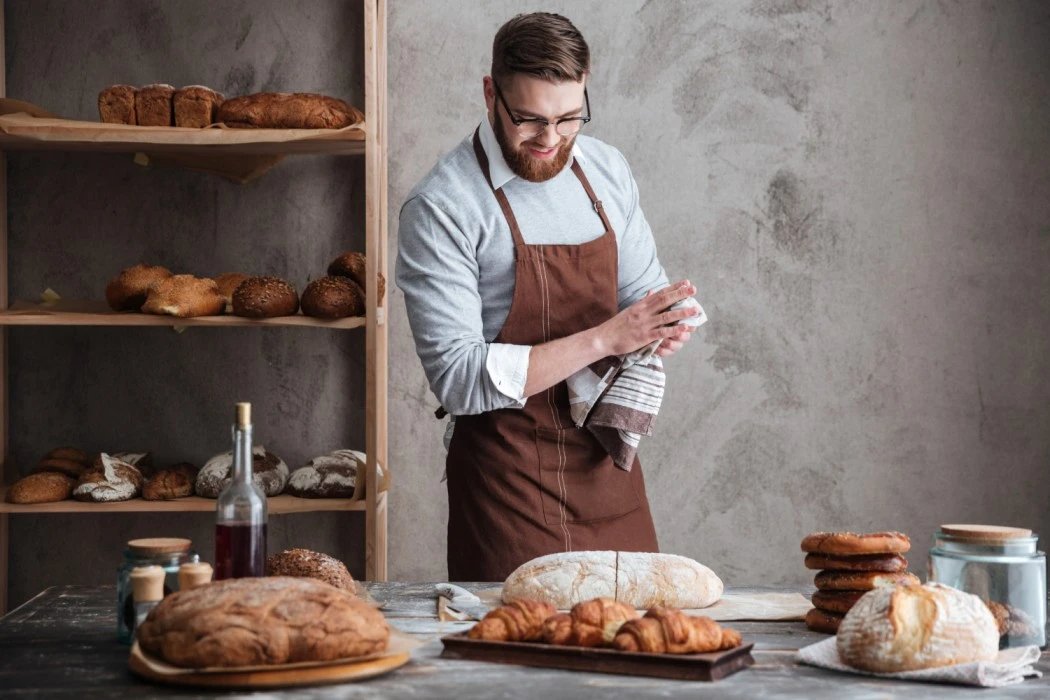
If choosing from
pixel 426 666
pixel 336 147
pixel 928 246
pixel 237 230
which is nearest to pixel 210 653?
pixel 426 666

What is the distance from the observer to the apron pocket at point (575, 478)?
2.35 meters

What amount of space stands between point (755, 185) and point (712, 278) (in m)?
0.32

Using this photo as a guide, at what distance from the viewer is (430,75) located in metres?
3.39

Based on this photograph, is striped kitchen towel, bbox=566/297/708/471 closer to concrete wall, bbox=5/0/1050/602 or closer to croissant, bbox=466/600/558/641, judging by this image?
croissant, bbox=466/600/558/641

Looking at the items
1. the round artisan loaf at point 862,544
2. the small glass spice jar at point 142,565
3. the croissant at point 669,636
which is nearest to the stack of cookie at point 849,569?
the round artisan loaf at point 862,544

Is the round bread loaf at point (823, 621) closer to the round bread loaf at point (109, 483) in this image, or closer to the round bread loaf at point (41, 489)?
the round bread loaf at point (109, 483)

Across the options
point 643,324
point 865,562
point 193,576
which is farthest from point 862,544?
point 193,576

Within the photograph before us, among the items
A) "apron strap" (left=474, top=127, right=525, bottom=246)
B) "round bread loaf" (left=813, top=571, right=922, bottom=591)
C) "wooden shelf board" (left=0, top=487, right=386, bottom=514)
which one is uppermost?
"apron strap" (left=474, top=127, right=525, bottom=246)

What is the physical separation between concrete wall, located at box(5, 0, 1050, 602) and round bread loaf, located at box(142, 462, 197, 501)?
26 cm

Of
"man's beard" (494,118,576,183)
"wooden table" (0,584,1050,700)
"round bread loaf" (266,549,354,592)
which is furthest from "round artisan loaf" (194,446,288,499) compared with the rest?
"wooden table" (0,584,1050,700)

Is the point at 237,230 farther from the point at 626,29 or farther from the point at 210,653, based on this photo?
the point at 210,653

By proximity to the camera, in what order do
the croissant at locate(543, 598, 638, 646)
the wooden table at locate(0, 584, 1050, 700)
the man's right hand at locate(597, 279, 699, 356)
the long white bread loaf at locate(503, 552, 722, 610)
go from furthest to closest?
the man's right hand at locate(597, 279, 699, 356) → the long white bread loaf at locate(503, 552, 722, 610) → the croissant at locate(543, 598, 638, 646) → the wooden table at locate(0, 584, 1050, 700)

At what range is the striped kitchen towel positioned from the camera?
2322 millimetres

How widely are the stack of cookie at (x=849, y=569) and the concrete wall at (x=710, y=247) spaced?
1.91 m
